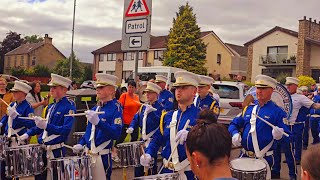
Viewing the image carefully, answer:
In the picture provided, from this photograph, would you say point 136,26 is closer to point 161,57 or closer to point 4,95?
point 4,95

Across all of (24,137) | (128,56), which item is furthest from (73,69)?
(24,137)

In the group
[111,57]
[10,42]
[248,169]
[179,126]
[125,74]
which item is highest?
[10,42]

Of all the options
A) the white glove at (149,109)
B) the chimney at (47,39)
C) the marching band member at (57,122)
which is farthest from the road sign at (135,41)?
the chimney at (47,39)

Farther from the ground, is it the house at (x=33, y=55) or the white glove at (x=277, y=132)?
the house at (x=33, y=55)

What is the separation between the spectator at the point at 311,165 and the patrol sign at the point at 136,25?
4.78 meters

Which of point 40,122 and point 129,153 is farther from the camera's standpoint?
point 129,153

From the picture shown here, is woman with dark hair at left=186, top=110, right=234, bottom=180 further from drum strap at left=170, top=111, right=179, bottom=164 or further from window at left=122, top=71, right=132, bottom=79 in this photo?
window at left=122, top=71, right=132, bottom=79

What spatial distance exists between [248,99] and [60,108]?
383cm

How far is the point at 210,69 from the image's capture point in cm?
5481

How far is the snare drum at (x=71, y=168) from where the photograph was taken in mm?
4711

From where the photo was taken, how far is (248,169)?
4473 mm

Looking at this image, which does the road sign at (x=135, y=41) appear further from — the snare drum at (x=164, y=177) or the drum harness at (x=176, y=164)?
the snare drum at (x=164, y=177)

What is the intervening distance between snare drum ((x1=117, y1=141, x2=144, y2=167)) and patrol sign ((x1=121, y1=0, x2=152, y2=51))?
1.70 meters

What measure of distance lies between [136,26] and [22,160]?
2914 millimetres
